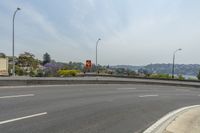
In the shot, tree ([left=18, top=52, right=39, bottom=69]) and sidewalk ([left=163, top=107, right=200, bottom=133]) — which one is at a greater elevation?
tree ([left=18, top=52, right=39, bottom=69])

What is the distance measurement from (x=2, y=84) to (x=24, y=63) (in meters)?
98.3

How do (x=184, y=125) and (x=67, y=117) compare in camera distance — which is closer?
(x=67, y=117)

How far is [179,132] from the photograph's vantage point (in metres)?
11.8

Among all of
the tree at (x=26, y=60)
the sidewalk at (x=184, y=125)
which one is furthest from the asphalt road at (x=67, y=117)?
the tree at (x=26, y=60)

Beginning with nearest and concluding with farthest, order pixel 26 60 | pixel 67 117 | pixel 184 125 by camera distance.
A: pixel 67 117, pixel 184 125, pixel 26 60

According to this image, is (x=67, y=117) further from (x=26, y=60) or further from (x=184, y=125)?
(x=26, y=60)

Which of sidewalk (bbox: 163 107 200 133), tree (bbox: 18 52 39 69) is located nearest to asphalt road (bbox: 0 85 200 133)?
sidewalk (bbox: 163 107 200 133)

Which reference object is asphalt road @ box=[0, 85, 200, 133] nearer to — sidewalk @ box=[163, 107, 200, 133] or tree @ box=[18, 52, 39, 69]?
sidewalk @ box=[163, 107, 200, 133]

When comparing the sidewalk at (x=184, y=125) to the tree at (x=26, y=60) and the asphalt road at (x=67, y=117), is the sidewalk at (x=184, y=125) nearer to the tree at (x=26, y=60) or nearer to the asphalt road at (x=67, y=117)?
the asphalt road at (x=67, y=117)

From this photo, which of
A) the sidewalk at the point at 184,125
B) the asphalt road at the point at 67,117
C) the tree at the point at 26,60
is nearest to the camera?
the asphalt road at the point at 67,117

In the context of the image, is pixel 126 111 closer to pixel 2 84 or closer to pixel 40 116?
pixel 40 116

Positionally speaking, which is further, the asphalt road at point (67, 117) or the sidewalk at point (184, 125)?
the sidewalk at point (184, 125)

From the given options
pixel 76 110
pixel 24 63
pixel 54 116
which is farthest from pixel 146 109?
pixel 24 63

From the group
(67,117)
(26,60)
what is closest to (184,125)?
(67,117)
